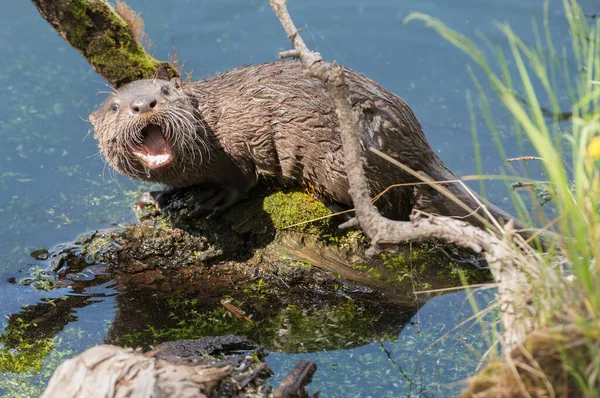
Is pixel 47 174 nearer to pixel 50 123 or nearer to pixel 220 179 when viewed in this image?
pixel 50 123

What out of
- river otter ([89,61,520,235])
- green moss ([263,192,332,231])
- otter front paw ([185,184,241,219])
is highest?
river otter ([89,61,520,235])

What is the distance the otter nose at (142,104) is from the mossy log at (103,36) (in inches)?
29.6

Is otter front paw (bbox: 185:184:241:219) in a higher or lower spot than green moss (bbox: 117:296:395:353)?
higher

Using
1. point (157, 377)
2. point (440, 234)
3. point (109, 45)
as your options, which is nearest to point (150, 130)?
point (109, 45)

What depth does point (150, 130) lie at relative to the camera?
4254 mm

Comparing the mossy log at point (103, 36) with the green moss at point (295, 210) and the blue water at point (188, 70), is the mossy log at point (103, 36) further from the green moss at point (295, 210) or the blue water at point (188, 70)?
the green moss at point (295, 210)

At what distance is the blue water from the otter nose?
2.51 feet

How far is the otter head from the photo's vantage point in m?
4.05

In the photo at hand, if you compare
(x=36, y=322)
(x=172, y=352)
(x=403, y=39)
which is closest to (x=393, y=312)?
(x=172, y=352)

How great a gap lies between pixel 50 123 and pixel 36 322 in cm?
258

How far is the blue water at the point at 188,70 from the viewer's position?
5.27 meters

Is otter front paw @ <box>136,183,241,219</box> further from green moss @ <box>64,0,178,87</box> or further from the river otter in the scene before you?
green moss @ <box>64,0,178,87</box>

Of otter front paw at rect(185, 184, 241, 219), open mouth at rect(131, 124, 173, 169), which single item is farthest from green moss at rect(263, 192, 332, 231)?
open mouth at rect(131, 124, 173, 169)

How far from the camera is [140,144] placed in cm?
418
